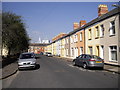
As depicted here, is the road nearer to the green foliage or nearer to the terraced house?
the terraced house

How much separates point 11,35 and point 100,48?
12203mm

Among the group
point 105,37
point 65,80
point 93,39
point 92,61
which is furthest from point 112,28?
point 65,80

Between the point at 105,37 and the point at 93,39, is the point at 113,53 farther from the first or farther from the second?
the point at 93,39

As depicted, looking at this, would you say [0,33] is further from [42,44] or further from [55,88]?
[42,44]

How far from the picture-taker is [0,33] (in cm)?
1620

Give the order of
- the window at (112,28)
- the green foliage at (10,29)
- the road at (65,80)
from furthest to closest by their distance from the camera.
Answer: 1. the green foliage at (10,29)
2. the window at (112,28)
3. the road at (65,80)

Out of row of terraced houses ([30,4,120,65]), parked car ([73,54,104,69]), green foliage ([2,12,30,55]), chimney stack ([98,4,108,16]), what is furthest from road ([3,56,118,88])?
chimney stack ([98,4,108,16])

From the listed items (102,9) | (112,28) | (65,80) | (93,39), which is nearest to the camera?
(65,80)

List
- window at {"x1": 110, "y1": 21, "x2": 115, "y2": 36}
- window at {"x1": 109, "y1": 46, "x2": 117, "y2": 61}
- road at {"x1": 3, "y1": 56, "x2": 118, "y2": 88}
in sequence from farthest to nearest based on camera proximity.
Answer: window at {"x1": 110, "y1": 21, "x2": 115, "y2": 36}
window at {"x1": 109, "y1": 46, "x2": 117, "y2": 61}
road at {"x1": 3, "y1": 56, "x2": 118, "y2": 88}

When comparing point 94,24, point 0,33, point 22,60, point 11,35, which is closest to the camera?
point 22,60

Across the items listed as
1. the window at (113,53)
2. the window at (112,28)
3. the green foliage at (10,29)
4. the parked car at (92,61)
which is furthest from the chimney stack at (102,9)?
the green foliage at (10,29)

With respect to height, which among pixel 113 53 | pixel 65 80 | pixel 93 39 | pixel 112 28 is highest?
pixel 112 28

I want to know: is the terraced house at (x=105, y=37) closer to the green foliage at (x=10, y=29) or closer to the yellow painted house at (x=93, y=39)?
the yellow painted house at (x=93, y=39)

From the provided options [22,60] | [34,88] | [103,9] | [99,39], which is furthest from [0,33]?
[103,9]
